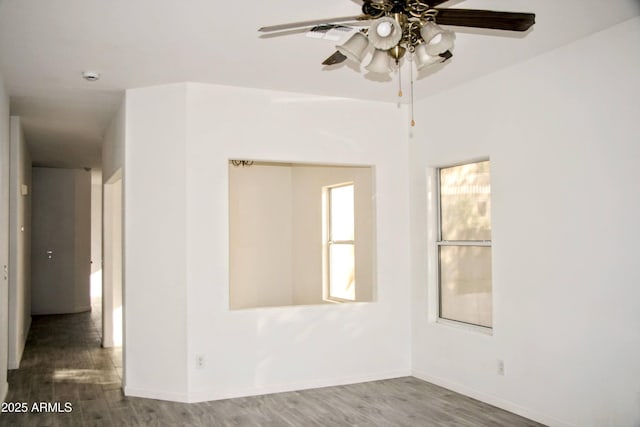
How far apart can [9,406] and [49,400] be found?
0.30 metres

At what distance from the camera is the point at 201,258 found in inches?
188

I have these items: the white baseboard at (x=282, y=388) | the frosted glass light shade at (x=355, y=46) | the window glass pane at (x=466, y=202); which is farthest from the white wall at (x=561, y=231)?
the frosted glass light shade at (x=355, y=46)

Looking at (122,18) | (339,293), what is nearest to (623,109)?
(122,18)

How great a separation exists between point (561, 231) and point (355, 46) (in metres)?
2.19

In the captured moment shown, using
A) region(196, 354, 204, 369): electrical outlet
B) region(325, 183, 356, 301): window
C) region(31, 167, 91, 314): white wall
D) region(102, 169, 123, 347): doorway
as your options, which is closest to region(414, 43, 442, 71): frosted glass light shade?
region(196, 354, 204, 369): electrical outlet

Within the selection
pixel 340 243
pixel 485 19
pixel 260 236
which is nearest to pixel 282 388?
pixel 340 243

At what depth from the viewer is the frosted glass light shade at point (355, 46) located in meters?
2.61

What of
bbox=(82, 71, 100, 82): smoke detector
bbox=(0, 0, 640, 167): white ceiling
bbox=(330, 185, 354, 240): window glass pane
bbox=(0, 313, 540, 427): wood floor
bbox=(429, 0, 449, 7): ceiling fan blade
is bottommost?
bbox=(0, 313, 540, 427): wood floor

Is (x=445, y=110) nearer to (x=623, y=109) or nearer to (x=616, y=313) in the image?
(x=623, y=109)

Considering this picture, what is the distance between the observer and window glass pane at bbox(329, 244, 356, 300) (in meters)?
6.62

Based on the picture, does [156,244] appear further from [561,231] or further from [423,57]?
[561,231]

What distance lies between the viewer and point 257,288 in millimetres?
7344

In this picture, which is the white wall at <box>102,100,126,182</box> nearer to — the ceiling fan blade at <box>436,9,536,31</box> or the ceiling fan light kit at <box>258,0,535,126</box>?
the ceiling fan light kit at <box>258,0,535,126</box>

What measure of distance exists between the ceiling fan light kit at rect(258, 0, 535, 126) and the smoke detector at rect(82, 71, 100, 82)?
2.46 meters
